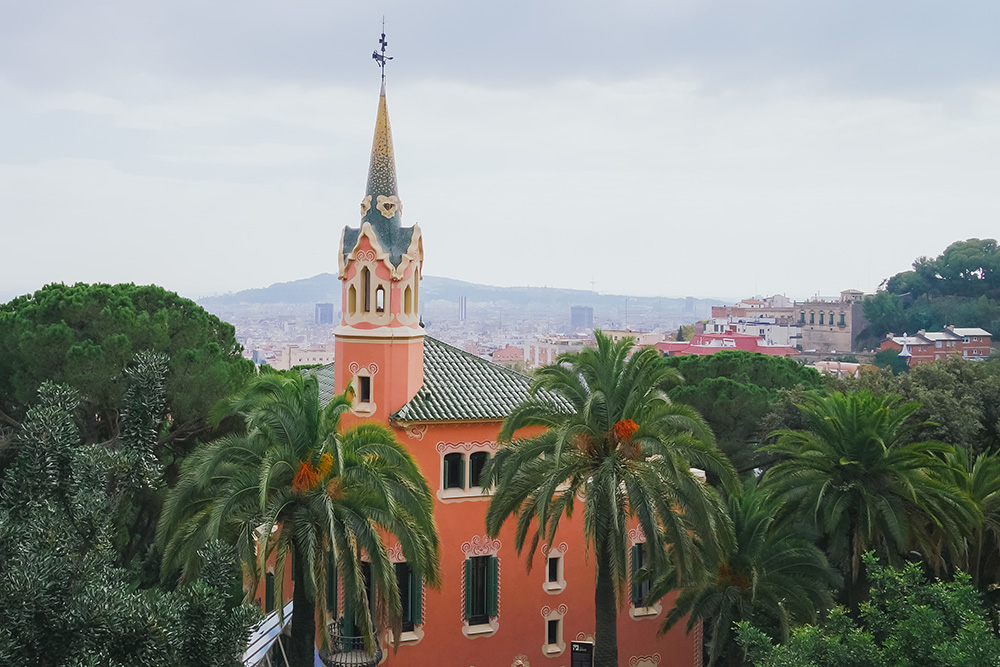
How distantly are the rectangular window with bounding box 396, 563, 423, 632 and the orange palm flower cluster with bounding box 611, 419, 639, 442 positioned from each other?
6992 millimetres

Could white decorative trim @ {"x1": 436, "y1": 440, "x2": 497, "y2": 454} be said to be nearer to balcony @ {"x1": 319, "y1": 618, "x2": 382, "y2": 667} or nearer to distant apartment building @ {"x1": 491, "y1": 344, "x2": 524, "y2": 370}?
balcony @ {"x1": 319, "y1": 618, "x2": 382, "y2": 667}

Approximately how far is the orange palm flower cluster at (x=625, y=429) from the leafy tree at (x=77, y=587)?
9119 millimetres

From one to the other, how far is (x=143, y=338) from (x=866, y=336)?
113626 mm

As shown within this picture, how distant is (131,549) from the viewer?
27.5 m

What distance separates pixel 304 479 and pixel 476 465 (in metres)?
7.09

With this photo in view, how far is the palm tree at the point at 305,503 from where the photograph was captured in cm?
1602

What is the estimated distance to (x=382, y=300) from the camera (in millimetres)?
22844

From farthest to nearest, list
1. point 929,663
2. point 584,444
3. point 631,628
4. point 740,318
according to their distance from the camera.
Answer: point 740,318 → point 631,628 → point 584,444 → point 929,663

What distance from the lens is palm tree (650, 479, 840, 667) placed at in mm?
19828

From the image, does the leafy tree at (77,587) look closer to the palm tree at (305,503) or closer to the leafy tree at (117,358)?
the palm tree at (305,503)

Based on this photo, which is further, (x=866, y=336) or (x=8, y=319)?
(x=866, y=336)

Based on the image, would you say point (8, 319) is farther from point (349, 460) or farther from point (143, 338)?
point (349, 460)

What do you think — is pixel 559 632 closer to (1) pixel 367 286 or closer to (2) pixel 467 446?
(2) pixel 467 446

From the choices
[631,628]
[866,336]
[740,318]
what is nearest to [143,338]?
[631,628]
